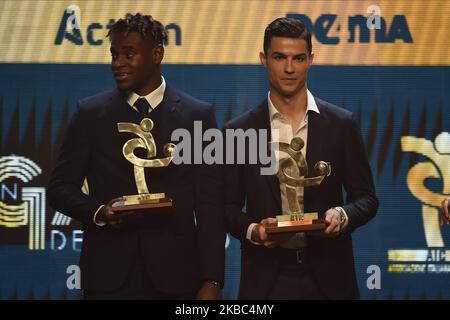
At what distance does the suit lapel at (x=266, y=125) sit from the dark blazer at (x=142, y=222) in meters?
0.23

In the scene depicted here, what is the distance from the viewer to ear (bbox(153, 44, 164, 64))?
4.52 metres

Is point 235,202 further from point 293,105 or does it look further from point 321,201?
point 293,105

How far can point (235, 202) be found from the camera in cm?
448

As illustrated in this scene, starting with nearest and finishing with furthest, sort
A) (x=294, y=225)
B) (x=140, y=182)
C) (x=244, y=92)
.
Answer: (x=294, y=225) < (x=140, y=182) < (x=244, y=92)

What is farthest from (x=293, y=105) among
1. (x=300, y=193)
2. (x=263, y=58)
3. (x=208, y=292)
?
(x=208, y=292)

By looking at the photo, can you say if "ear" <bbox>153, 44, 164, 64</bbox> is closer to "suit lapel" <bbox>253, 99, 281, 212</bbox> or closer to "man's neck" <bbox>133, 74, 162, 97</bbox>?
"man's neck" <bbox>133, 74, 162, 97</bbox>

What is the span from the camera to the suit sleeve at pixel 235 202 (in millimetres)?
4418

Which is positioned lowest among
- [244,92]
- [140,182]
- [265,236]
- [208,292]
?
[208,292]

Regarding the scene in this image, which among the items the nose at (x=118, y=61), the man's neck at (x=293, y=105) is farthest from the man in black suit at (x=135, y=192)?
the man's neck at (x=293, y=105)

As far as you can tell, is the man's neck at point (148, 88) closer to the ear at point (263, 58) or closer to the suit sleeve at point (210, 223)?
the suit sleeve at point (210, 223)

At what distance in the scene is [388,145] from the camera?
193 inches

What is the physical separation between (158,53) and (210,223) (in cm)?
80
